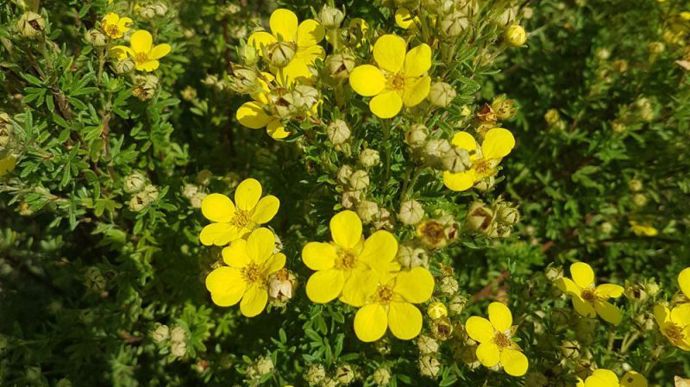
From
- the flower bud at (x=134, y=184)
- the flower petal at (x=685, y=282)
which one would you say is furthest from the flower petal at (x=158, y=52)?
the flower petal at (x=685, y=282)

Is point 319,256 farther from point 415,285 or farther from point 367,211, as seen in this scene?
point 415,285

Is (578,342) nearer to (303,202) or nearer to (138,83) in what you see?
(303,202)

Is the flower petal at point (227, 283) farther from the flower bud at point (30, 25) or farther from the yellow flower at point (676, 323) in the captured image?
the yellow flower at point (676, 323)

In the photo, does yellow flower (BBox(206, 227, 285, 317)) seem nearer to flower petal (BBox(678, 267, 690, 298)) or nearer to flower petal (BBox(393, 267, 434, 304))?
flower petal (BBox(393, 267, 434, 304))

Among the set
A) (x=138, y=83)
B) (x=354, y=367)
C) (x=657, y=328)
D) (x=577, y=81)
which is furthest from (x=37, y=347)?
(x=577, y=81)

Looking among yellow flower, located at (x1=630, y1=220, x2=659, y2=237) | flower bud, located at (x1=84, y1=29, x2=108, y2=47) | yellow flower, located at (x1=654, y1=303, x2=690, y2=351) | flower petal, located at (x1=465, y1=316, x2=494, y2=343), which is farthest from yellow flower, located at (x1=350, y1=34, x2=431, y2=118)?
yellow flower, located at (x1=630, y1=220, x2=659, y2=237)

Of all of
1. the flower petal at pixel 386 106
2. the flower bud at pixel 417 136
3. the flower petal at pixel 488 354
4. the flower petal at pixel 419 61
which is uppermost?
the flower petal at pixel 419 61

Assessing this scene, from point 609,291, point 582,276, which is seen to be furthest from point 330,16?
point 609,291
